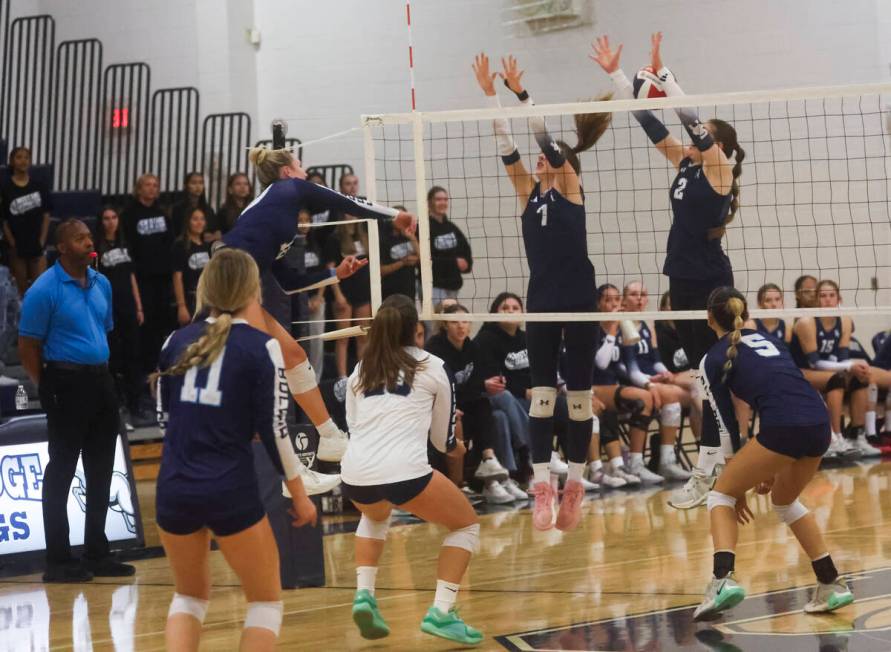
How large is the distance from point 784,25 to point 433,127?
3555 mm

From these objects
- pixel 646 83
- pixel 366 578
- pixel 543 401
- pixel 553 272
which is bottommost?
pixel 366 578

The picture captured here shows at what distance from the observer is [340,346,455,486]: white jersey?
18.3ft

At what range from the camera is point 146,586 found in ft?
23.9

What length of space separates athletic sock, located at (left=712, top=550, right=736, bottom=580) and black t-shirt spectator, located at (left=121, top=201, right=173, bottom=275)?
24.0ft

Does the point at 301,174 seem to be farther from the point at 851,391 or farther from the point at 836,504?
the point at 851,391

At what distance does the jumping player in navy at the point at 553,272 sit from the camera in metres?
6.92

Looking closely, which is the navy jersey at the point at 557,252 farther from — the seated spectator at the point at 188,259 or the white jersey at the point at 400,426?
the seated spectator at the point at 188,259

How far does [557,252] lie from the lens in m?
6.95

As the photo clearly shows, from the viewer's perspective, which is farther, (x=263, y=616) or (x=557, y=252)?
(x=557, y=252)

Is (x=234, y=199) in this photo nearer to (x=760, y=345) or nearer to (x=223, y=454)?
(x=760, y=345)

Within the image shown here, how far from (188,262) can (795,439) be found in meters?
6.97

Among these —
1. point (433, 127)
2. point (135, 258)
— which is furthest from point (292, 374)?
point (433, 127)

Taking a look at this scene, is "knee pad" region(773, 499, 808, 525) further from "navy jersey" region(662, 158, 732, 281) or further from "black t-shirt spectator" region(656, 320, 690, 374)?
"black t-shirt spectator" region(656, 320, 690, 374)


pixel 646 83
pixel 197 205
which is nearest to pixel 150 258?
pixel 197 205
